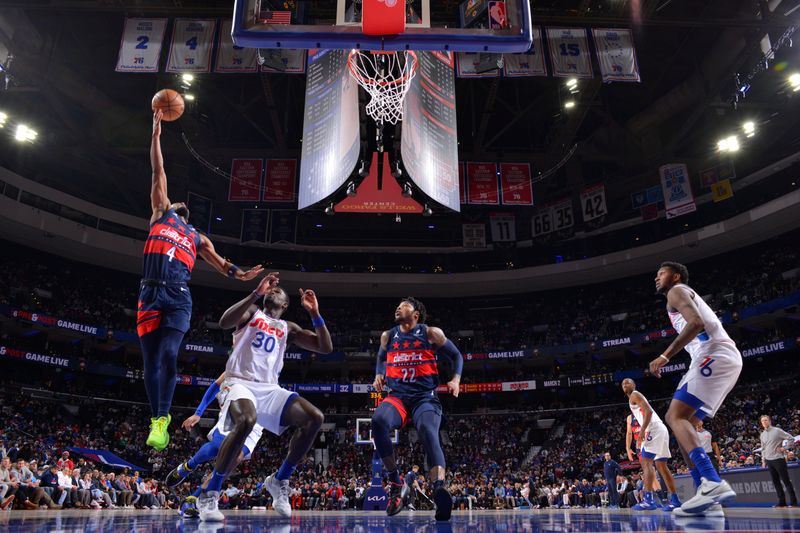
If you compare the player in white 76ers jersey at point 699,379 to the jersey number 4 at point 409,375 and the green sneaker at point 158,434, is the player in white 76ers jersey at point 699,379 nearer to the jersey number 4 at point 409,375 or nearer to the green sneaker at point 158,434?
the jersey number 4 at point 409,375

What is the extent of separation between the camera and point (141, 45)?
1460 centimetres

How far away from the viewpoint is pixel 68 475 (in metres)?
15.2

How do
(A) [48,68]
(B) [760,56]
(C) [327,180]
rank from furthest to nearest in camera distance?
(A) [48,68] < (B) [760,56] < (C) [327,180]

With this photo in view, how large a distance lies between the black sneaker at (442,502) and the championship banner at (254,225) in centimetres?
2140

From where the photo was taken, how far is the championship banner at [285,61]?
45.5ft

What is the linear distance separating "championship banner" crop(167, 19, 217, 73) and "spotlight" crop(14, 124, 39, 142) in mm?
11967

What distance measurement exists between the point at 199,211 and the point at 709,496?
79.7 feet

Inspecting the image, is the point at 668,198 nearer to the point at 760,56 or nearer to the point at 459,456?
the point at 760,56

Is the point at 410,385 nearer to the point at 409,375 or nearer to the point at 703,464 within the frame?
the point at 409,375

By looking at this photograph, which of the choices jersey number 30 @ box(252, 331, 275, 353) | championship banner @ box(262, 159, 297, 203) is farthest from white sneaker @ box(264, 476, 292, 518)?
championship banner @ box(262, 159, 297, 203)

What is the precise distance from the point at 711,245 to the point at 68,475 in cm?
3143

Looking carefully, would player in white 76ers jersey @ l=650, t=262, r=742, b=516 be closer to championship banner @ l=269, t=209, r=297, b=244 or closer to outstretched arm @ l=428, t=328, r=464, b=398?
outstretched arm @ l=428, t=328, r=464, b=398

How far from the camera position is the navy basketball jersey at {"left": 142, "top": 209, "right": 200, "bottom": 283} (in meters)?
5.14

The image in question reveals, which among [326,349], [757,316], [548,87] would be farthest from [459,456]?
[326,349]
